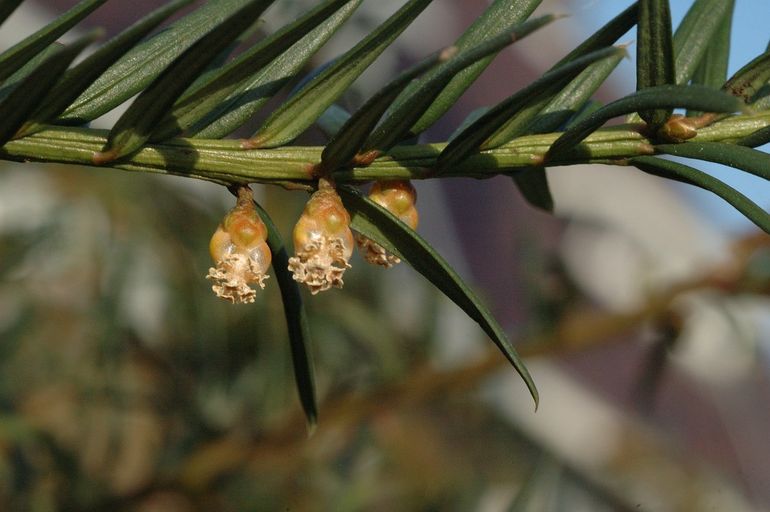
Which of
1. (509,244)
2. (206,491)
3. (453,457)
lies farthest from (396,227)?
(509,244)

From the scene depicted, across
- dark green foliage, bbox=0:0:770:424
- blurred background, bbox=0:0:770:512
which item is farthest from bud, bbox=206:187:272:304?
blurred background, bbox=0:0:770:512

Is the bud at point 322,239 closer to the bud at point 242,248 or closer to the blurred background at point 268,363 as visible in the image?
the bud at point 242,248

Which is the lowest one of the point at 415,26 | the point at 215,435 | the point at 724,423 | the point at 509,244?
the point at 724,423

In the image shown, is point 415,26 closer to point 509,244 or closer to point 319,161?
point 509,244

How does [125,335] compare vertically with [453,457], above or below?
above

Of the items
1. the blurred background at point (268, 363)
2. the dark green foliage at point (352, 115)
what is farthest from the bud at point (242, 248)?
the blurred background at point (268, 363)

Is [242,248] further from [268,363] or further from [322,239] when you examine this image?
[268,363]
